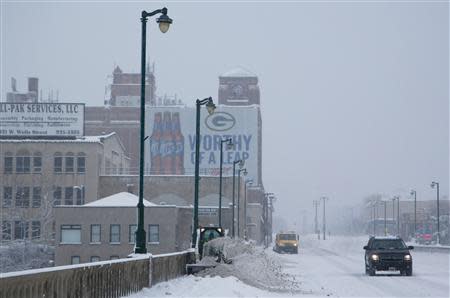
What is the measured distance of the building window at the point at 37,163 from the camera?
317ft

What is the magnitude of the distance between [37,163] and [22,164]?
170 centimetres

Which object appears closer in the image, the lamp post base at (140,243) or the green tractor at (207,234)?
the lamp post base at (140,243)

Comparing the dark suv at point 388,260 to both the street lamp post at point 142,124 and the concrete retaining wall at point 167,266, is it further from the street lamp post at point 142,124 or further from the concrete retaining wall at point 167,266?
the street lamp post at point 142,124

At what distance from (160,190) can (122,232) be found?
20.3 m

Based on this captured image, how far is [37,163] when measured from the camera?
97.0 m

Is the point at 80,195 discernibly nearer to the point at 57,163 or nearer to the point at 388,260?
the point at 57,163

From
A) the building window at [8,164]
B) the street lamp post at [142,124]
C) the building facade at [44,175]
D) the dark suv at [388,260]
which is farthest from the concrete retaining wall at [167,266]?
the building window at [8,164]

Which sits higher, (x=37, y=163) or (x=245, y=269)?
(x=37, y=163)

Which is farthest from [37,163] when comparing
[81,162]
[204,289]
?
[204,289]

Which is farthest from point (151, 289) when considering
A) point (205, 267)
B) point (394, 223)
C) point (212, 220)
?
point (394, 223)

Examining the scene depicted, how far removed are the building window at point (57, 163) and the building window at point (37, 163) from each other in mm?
1629

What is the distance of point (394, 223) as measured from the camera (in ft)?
588

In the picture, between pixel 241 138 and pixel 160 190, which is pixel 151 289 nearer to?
pixel 160 190

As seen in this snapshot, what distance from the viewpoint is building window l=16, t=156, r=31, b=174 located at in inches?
3794
